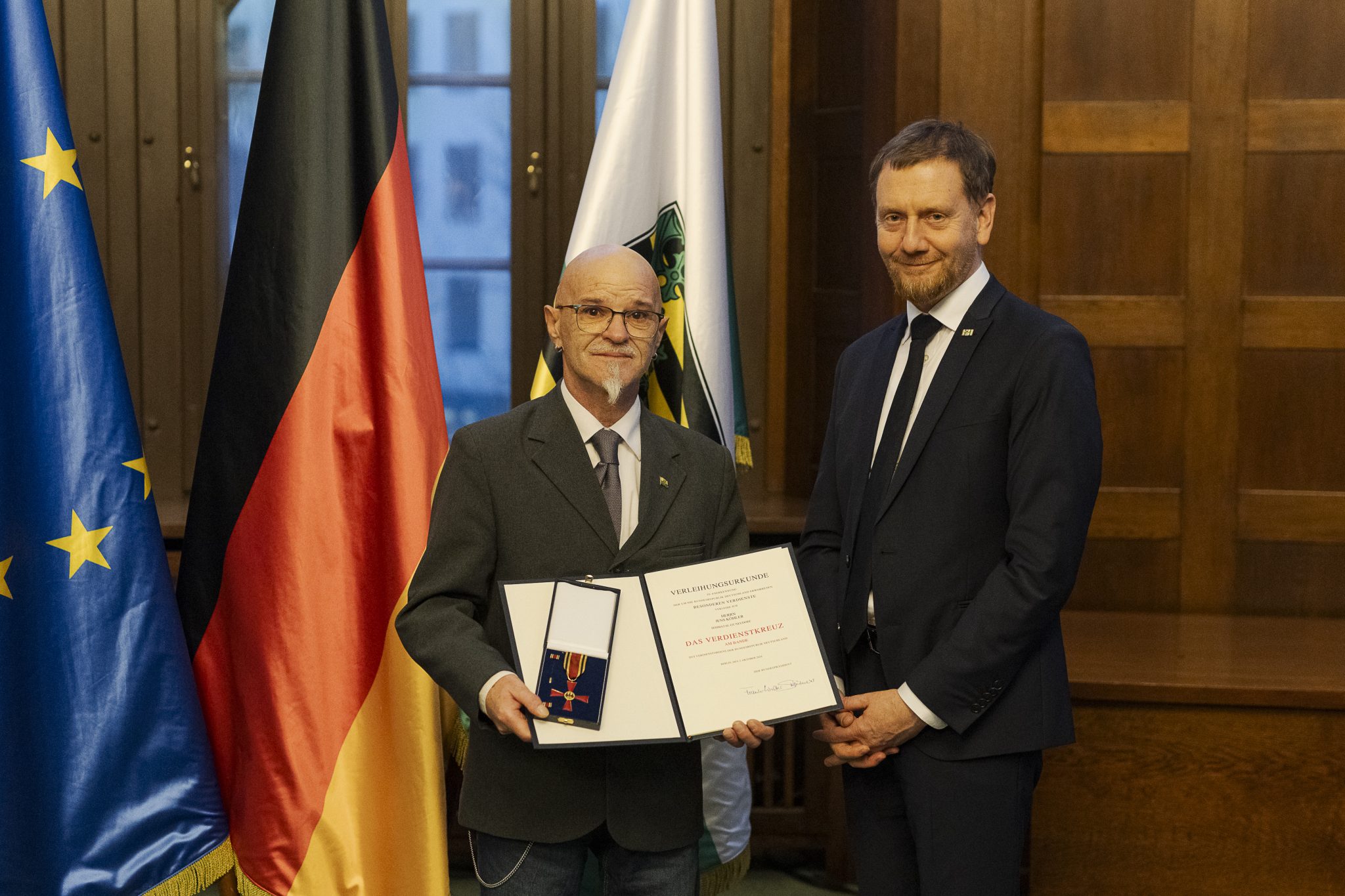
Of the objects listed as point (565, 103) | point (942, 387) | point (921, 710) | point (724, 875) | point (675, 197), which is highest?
point (565, 103)

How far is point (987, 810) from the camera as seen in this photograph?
1721mm

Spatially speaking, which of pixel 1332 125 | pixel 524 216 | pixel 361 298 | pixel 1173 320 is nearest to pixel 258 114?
pixel 361 298

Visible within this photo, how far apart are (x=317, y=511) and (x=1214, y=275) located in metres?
2.15

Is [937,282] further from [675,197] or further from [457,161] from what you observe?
[457,161]

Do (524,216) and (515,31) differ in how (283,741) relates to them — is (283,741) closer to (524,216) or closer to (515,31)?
(524,216)

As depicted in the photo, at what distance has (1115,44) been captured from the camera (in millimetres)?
3064

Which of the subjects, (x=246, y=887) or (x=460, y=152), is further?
(x=460, y=152)

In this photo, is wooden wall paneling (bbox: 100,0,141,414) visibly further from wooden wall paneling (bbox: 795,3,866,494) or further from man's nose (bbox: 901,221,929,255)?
man's nose (bbox: 901,221,929,255)

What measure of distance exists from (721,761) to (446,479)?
43.7 inches

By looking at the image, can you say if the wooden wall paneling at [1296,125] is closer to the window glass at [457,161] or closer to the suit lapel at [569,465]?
the window glass at [457,161]

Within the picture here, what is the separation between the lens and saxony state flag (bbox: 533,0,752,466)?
2.57 meters

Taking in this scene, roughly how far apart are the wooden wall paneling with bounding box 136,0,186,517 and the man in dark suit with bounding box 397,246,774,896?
2.09 meters

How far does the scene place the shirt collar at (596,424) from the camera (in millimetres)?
1765

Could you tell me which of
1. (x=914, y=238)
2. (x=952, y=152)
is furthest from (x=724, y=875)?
(x=952, y=152)
